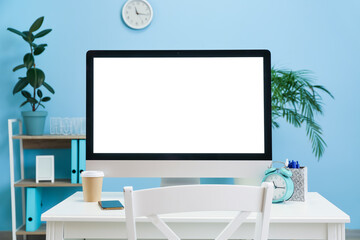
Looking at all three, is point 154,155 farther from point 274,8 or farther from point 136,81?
point 274,8

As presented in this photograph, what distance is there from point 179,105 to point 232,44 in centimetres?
205

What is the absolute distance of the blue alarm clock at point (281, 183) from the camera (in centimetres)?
140

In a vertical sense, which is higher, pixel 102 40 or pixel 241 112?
pixel 102 40

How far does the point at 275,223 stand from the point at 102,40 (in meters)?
2.56

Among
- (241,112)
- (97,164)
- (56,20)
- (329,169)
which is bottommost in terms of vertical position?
(329,169)

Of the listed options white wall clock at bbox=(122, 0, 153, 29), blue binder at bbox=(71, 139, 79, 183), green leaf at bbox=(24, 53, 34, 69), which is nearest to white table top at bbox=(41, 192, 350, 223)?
blue binder at bbox=(71, 139, 79, 183)

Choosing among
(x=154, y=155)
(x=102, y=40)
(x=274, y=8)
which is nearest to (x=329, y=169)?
(x=274, y=8)

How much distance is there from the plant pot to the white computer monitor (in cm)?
182

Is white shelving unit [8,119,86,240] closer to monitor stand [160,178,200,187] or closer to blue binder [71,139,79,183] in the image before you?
blue binder [71,139,79,183]

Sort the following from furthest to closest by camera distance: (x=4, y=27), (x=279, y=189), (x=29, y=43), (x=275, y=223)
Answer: (x=4, y=27), (x=29, y=43), (x=279, y=189), (x=275, y=223)

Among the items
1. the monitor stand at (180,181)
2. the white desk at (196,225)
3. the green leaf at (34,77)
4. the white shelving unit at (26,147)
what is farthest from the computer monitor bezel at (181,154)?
the green leaf at (34,77)

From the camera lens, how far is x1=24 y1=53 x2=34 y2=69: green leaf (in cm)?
308

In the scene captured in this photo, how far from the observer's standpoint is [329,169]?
337 centimetres

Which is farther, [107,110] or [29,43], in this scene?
[29,43]
